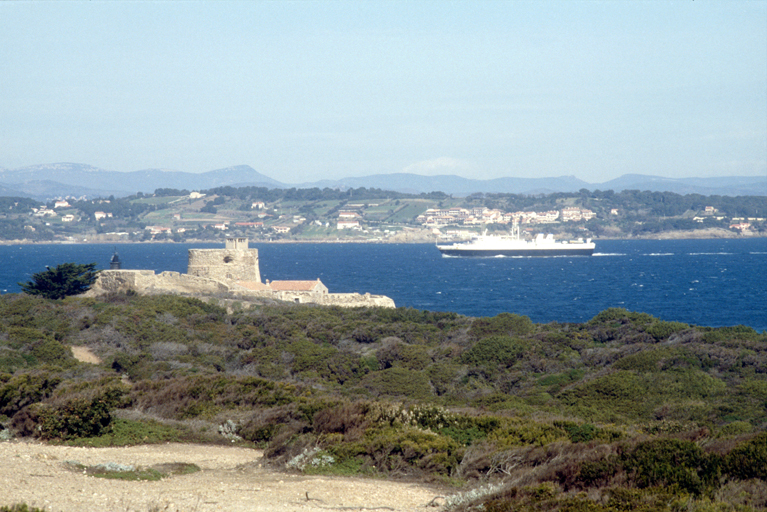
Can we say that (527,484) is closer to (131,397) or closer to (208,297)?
(131,397)

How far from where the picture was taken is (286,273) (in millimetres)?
62188

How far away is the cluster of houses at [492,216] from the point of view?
6639 inches

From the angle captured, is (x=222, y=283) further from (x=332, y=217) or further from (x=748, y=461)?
(x=332, y=217)

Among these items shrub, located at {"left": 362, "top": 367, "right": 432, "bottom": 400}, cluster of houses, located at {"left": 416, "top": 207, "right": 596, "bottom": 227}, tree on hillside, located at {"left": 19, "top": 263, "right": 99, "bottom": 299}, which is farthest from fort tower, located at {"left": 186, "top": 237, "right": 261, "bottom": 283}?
cluster of houses, located at {"left": 416, "top": 207, "right": 596, "bottom": 227}

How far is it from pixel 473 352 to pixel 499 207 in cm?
17756

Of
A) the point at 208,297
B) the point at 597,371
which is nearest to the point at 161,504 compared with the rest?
the point at 597,371

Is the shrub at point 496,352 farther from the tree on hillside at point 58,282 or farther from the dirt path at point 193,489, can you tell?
the tree on hillside at point 58,282

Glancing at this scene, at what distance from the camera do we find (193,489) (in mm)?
5668

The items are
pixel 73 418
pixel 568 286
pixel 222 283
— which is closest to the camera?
pixel 73 418

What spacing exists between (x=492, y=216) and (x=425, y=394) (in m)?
161

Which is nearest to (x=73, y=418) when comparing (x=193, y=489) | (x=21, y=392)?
(x=21, y=392)

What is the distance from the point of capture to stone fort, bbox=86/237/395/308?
24.9 meters

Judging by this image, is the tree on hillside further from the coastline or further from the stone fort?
the coastline

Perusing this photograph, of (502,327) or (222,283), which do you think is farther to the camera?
(222,283)
